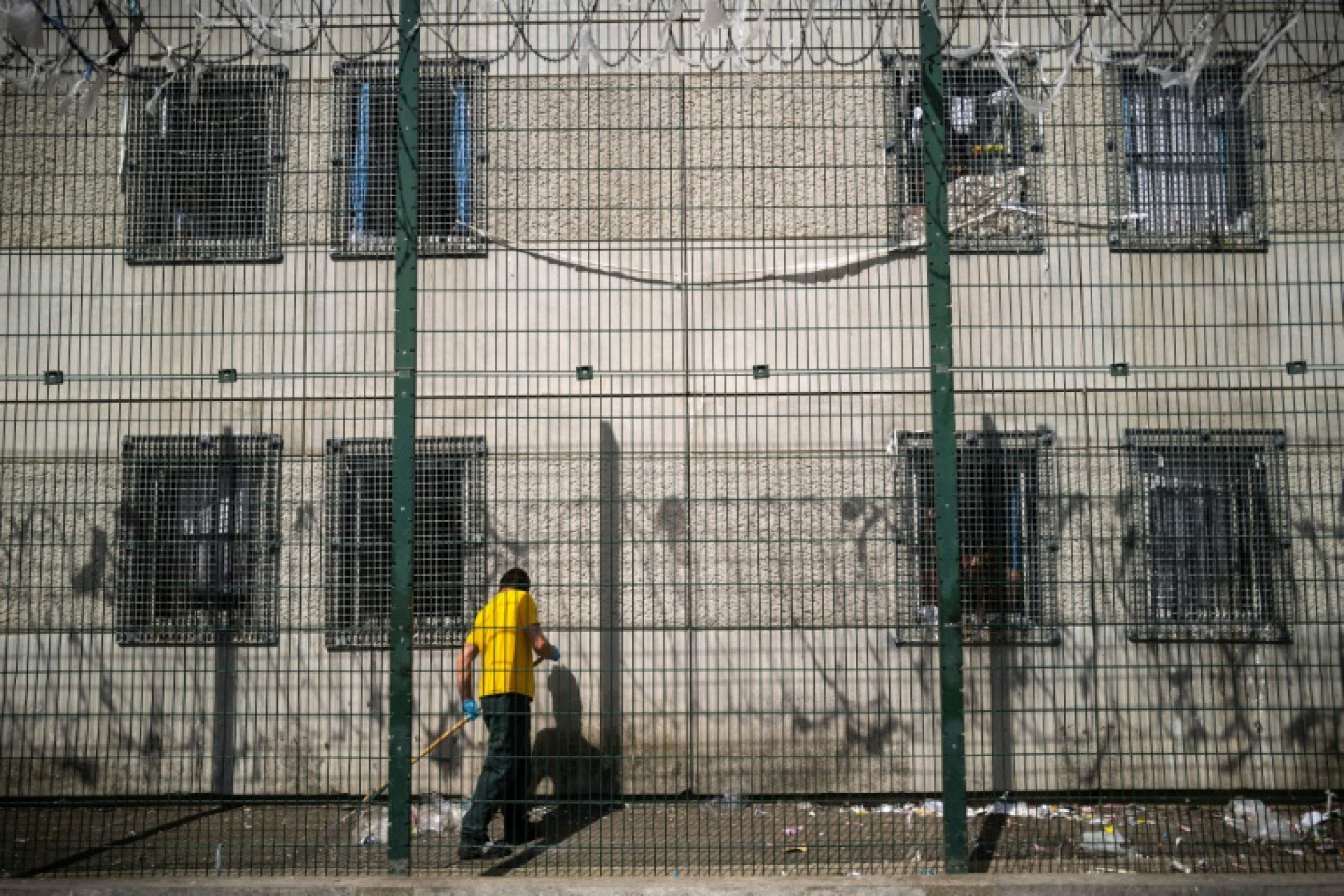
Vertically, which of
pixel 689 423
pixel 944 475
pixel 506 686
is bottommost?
pixel 506 686

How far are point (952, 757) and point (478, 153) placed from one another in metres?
4.71

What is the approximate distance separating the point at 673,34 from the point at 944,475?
3166 mm

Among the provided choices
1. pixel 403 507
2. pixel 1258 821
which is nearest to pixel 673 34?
pixel 403 507

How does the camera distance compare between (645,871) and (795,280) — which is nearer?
(645,871)

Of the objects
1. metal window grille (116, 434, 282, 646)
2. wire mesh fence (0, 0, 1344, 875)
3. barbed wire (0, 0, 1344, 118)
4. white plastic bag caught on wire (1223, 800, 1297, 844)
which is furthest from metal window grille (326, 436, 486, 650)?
white plastic bag caught on wire (1223, 800, 1297, 844)

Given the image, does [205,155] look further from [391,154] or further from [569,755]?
[569,755]

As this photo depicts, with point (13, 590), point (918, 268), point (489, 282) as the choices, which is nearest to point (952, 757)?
point (918, 268)

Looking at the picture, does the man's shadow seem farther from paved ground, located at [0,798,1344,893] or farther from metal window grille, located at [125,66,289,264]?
metal window grille, located at [125,66,289,264]

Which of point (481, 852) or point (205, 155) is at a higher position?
point (205, 155)

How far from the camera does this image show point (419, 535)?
734cm

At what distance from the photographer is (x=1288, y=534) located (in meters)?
6.09

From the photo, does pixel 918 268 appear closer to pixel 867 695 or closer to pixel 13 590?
pixel 867 695

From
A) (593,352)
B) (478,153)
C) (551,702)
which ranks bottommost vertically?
(551,702)

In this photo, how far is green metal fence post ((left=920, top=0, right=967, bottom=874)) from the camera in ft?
17.4
